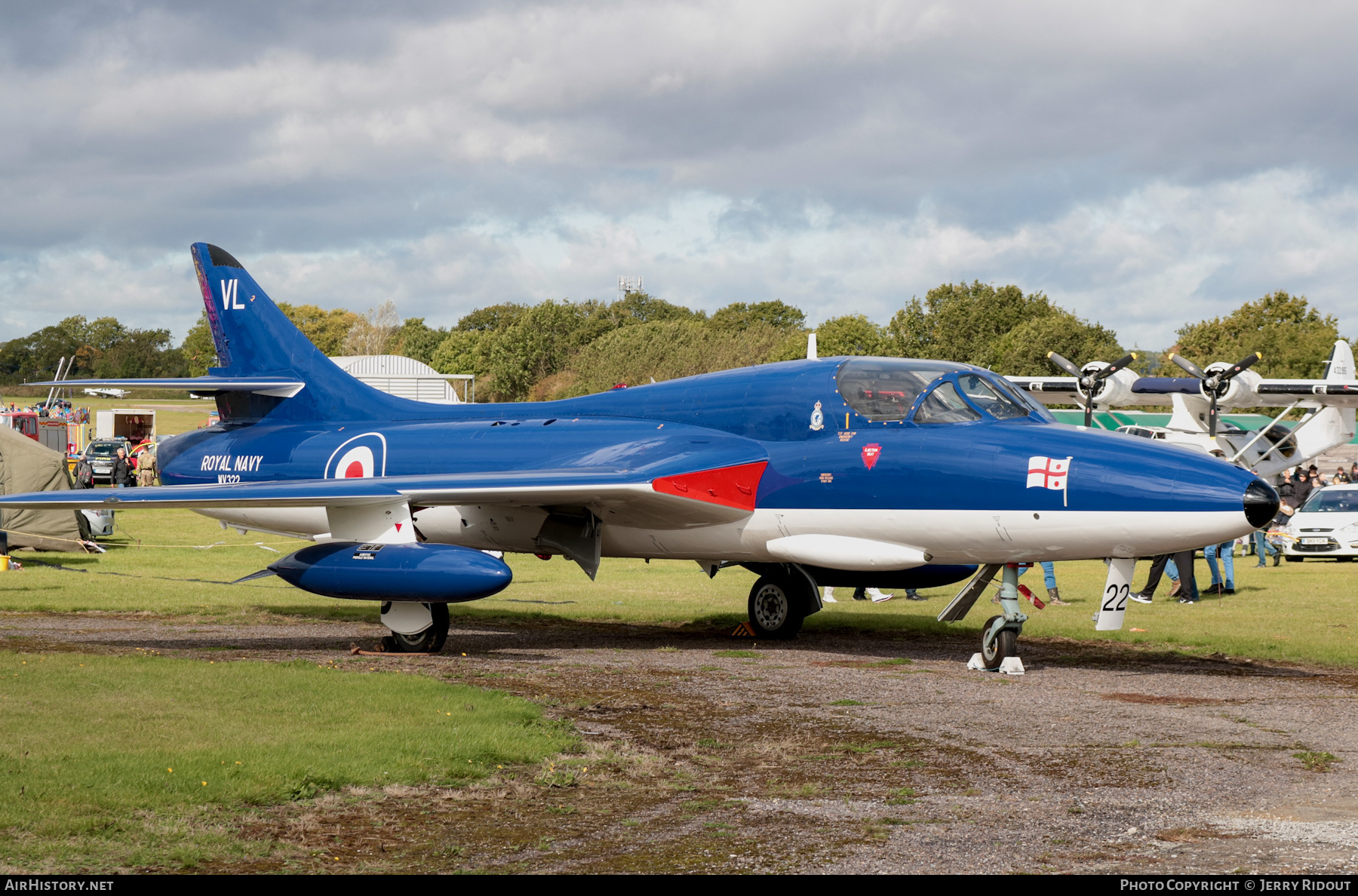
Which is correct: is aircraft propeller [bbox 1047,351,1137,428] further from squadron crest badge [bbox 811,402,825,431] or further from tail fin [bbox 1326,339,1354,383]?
squadron crest badge [bbox 811,402,825,431]

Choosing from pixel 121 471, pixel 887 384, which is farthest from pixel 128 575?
pixel 121 471

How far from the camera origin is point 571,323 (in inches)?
4422

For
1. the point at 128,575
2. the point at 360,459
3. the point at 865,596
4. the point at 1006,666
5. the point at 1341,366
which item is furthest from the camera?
the point at 1341,366

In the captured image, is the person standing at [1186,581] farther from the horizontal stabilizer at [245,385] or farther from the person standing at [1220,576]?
the horizontal stabilizer at [245,385]

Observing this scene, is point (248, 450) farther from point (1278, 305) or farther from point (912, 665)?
point (1278, 305)

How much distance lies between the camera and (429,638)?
1335 centimetres

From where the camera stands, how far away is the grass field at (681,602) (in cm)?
1514

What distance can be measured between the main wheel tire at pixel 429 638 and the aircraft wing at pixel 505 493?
1177 millimetres

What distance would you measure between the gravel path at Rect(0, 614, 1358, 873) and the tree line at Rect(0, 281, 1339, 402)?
43.3m

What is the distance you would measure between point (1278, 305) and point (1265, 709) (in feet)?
270

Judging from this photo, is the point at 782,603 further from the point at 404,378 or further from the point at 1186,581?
the point at 404,378

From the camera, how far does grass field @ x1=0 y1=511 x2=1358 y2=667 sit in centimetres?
1514

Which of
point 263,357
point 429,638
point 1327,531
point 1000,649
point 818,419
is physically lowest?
point 429,638

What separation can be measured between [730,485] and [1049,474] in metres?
3.45
